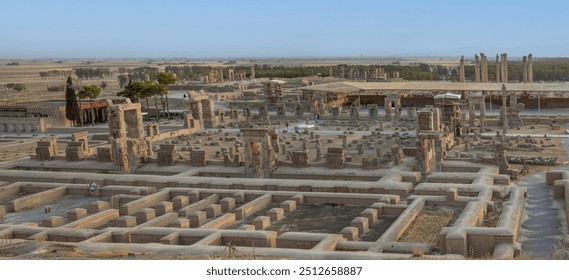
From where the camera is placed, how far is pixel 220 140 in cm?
4231

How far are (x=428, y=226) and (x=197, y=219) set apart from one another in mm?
6873

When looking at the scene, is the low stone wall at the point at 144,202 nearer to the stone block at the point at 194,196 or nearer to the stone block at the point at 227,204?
the stone block at the point at 194,196

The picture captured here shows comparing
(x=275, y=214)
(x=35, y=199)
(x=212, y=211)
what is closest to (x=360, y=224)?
(x=275, y=214)

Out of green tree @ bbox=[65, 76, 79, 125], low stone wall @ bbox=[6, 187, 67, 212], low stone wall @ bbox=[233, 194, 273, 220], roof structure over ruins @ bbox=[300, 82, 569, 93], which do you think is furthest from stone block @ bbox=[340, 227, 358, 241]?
A: roof structure over ruins @ bbox=[300, 82, 569, 93]

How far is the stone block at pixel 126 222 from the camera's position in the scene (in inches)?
774

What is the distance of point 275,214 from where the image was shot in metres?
20.1

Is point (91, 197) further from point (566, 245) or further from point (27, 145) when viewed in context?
point (27, 145)

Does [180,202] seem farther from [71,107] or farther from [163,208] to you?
[71,107]

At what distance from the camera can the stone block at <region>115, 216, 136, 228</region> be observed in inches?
774

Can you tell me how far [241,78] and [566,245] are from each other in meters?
94.9

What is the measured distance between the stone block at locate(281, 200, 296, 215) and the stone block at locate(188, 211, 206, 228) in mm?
2626

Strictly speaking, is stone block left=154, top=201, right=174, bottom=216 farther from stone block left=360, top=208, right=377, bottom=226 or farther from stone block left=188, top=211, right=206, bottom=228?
stone block left=360, top=208, right=377, bottom=226

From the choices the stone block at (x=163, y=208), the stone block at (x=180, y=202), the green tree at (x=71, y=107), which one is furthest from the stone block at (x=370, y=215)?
the green tree at (x=71, y=107)

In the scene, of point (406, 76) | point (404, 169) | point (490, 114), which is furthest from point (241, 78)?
point (404, 169)
